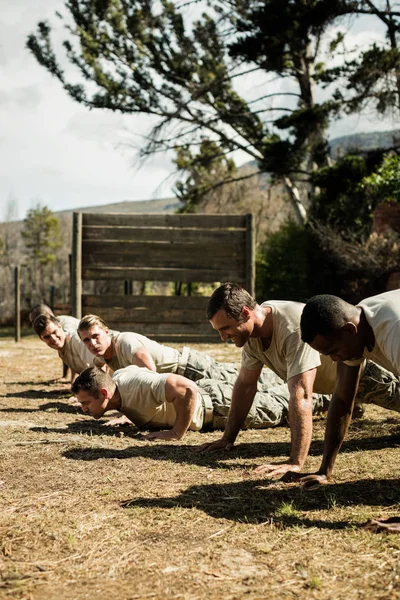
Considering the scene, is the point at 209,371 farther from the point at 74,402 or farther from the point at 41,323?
the point at 41,323

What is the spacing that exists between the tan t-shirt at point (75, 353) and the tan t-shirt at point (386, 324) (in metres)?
4.34

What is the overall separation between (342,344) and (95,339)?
10.3ft

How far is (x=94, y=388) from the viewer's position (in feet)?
17.9

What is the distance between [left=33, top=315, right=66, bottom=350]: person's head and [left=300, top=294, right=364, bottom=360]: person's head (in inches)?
174

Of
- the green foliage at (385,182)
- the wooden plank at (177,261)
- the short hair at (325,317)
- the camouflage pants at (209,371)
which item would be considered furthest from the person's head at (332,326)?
the green foliage at (385,182)

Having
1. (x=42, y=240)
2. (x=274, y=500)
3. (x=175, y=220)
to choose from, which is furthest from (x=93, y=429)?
(x=42, y=240)

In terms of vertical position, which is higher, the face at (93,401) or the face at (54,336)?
the face at (54,336)

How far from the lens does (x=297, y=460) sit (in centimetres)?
432

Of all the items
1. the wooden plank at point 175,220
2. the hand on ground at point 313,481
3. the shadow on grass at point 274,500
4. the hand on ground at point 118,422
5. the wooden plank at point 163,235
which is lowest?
the hand on ground at point 118,422

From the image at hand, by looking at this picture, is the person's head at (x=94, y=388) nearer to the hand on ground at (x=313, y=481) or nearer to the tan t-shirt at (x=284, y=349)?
the tan t-shirt at (x=284, y=349)

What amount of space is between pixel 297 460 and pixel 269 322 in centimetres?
93

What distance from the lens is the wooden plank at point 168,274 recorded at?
13344 millimetres

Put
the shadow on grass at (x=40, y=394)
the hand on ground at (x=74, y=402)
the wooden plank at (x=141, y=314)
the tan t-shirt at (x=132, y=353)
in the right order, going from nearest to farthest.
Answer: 1. the tan t-shirt at (x=132, y=353)
2. the hand on ground at (x=74, y=402)
3. the shadow on grass at (x=40, y=394)
4. the wooden plank at (x=141, y=314)

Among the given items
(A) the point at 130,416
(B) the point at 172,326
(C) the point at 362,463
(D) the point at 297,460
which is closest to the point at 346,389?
(D) the point at 297,460
